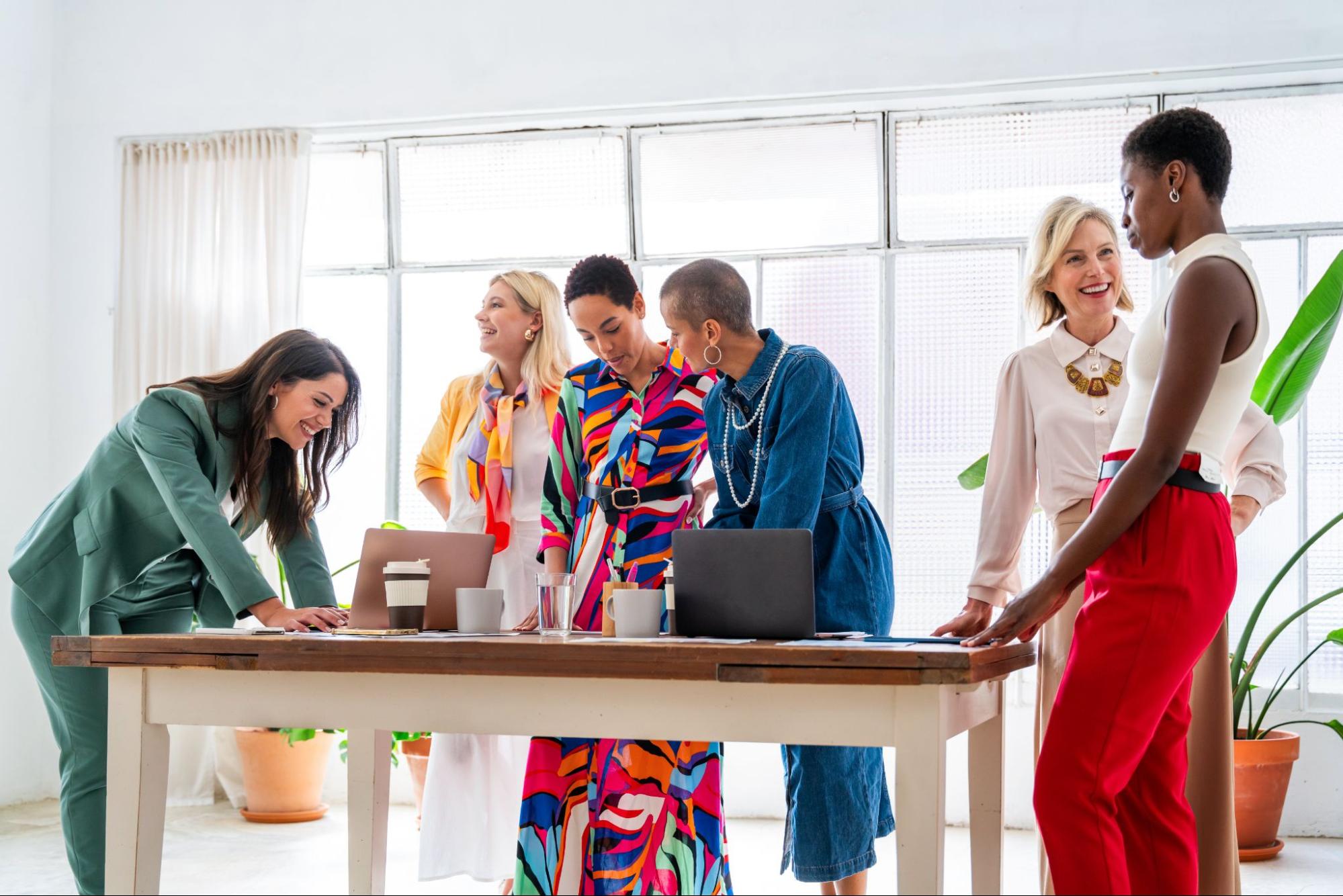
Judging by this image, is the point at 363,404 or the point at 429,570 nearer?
the point at 429,570

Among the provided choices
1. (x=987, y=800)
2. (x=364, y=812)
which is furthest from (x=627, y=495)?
(x=987, y=800)

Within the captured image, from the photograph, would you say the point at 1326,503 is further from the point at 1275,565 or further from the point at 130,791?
the point at 130,791

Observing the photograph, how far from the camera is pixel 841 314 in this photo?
4832 millimetres

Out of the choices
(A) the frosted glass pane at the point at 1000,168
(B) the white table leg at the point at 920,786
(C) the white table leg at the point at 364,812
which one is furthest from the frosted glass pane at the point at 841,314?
(B) the white table leg at the point at 920,786

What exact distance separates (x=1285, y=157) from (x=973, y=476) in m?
1.66

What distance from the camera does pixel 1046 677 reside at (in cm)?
267

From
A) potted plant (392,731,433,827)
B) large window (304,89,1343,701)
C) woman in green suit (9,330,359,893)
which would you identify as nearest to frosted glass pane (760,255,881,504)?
large window (304,89,1343,701)

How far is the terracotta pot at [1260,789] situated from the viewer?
389 centimetres

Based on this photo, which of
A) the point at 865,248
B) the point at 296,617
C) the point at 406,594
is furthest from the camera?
the point at 865,248

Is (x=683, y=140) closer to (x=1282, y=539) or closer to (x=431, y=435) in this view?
(x=431, y=435)

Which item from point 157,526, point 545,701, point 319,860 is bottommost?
point 319,860

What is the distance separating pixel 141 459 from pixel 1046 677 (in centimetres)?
197

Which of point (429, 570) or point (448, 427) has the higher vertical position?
point (448, 427)

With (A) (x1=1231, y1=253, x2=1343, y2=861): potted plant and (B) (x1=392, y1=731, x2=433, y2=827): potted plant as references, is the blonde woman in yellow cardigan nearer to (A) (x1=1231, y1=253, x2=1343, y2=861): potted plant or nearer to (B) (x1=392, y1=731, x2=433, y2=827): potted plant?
(B) (x1=392, y1=731, x2=433, y2=827): potted plant
